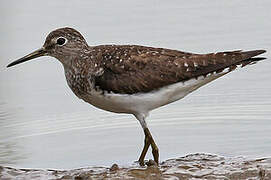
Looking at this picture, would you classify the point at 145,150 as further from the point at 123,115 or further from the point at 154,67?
the point at 123,115

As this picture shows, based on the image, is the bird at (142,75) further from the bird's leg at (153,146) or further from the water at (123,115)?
the water at (123,115)

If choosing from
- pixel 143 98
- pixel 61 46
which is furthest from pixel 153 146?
pixel 61 46

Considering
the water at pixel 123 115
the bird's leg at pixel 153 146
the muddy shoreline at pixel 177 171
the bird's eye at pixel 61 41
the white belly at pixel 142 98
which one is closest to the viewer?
the muddy shoreline at pixel 177 171

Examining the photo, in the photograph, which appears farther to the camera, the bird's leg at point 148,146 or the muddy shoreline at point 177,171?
the bird's leg at point 148,146

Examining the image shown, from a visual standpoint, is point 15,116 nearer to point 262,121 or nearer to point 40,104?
point 40,104

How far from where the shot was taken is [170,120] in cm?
1048

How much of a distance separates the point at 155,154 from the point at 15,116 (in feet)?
6.94

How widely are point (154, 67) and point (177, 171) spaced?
46.2 inches

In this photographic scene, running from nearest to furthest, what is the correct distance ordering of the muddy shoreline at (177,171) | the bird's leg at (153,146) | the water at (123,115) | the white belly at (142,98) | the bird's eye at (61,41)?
the muddy shoreline at (177,171) → the white belly at (142,98) → the bird's leg at (153,146) → the bird's eye at (61,41) → the water at (123,115)

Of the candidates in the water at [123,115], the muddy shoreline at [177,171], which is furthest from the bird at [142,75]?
the water at [123,115]

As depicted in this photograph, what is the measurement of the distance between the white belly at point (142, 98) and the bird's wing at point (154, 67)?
5 centimetres

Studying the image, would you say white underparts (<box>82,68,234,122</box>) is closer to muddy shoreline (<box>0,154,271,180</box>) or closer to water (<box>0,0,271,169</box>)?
muddy shoreline (<box>0,154,271,180</box>)

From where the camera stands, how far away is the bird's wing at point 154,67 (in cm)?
898

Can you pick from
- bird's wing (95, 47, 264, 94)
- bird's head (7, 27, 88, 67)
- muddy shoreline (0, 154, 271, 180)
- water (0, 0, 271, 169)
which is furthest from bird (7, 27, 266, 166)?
water (0, 0, 271, 169)
